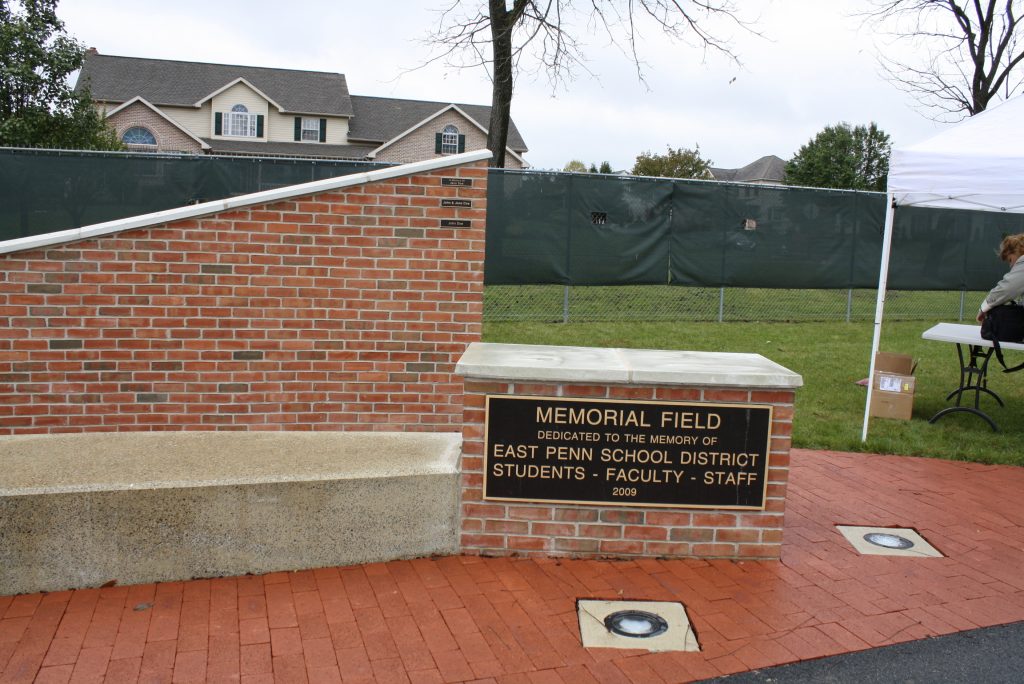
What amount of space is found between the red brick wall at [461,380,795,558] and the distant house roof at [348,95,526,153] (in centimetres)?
4622

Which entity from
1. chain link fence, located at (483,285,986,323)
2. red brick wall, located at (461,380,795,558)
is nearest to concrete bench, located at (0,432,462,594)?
red brick wall, located at (461,380,795,558)

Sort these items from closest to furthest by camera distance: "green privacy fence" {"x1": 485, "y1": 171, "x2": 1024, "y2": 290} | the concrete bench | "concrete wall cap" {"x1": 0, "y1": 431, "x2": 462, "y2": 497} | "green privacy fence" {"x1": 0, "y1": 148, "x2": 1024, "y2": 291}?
the concrete bench < "concrete wall cap" {"x1": 0, "y1": 431, "x2": 462, "y2": 497} < "green privacy fence" {"x1": 0, "y1": 148, "x2": 1024, "y2": 291} < "green privacy fence" {"x1": 485, "y1": 171, "x2": 1024, "y2": 290}

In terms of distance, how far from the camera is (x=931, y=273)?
1336cm

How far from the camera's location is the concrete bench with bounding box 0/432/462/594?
3.82m

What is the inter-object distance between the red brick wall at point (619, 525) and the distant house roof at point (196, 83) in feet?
154

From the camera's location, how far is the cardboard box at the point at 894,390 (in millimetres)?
7504

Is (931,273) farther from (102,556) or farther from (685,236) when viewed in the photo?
(102,556)

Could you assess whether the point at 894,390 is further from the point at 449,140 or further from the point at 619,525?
the point at 449,140

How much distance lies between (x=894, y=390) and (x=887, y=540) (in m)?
3.13

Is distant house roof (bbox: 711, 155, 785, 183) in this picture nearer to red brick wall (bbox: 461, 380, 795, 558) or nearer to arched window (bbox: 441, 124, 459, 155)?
arched window (bbox: 441, 124, 459, 155)

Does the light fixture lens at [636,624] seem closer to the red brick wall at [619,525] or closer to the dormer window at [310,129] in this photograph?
the red brick wall at [619,525]

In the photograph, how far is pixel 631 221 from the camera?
37.5 ft

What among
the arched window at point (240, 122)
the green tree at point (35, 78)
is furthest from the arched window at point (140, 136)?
the green tree at point (35, 78)

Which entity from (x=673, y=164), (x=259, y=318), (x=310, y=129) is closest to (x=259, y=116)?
(x=310, y=129)
